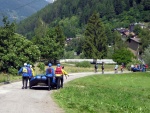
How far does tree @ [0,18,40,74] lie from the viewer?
4644 cm

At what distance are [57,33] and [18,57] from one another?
4980 centimetres

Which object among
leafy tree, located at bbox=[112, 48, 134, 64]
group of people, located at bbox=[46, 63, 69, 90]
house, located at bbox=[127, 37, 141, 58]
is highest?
house, located at bbox=[127, 37, 141, 58]

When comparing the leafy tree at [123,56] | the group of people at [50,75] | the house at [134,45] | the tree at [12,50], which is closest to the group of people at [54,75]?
the group of people at [50,75]

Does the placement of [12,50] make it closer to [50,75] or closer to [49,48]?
[50,75]

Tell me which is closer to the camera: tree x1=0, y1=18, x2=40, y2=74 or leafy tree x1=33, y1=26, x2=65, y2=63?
tree x1=0, y1=18, x2=40, y2=74

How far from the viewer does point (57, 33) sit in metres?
98.1

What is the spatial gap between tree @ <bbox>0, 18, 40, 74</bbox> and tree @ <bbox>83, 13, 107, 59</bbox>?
51.9 metres

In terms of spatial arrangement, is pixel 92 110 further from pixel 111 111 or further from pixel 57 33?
pixel 57 33

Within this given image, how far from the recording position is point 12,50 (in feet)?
160

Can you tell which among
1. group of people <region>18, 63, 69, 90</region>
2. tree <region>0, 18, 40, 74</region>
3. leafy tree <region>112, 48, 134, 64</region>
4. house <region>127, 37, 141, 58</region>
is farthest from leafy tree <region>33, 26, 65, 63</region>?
group of people <region>18, 63, 69, 90</region>

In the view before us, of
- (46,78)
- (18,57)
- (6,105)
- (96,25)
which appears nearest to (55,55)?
(96,25)

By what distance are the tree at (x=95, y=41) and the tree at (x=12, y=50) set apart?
51.9 meters

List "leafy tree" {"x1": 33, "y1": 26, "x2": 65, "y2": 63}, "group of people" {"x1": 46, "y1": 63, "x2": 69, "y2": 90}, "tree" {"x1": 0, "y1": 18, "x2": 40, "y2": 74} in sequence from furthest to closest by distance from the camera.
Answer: "leafy tree" {"x1": 33, "y1": 26, "x2": 65, "y2": 63} → "tree" {"x1": 0, "y1": 18, "x2": 40, "y2": 74} → "group of people" {"x1": 46, "y1": 63, "x2": 69, "y2": 90}

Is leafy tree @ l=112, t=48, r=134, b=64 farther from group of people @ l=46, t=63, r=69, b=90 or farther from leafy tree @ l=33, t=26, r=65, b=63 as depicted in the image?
group of people @ l=46, t=63, r=69, b=90
